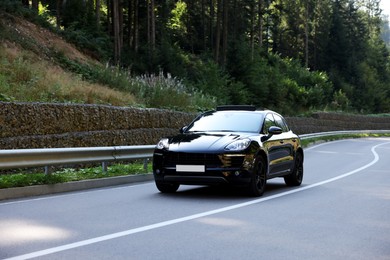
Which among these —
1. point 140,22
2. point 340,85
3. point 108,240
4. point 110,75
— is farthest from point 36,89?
point 340,85

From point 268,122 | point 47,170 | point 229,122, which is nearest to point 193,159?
point 229,122

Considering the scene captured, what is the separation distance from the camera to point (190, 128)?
12281mm

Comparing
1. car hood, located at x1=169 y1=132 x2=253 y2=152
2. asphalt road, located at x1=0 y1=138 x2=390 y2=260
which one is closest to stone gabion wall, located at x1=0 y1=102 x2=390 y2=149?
asphalt road, located at x1=0 y1=138 x2=390 y2=260

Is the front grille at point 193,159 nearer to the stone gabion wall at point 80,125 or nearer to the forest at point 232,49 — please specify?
the stone gabion wall at point 80,125

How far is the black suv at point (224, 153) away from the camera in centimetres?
1065

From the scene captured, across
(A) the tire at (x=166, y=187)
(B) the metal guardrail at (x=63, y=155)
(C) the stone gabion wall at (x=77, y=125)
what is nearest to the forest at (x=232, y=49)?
(C) the stone gabion wall at (x=77, y=125)

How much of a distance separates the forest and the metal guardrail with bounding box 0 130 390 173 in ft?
29.0

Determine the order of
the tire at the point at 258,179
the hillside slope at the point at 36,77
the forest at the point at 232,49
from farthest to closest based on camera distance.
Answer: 1. the forest at the point at 232,49
2. the hillside slope at the point at 36,77
3. the tire at the point at 258,179

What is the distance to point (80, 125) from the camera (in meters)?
16.6

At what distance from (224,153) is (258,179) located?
1.00 meters

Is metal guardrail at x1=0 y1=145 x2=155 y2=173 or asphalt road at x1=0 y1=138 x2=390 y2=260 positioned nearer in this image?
asphalt road at x1=0 y1=138 x2=390 y2=260

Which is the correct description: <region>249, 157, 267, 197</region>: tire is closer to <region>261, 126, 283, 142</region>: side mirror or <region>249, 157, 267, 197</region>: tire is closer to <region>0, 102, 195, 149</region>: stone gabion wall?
<region>261, 126, 283, 142</region>: side mirror

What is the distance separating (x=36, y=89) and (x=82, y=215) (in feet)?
35.6

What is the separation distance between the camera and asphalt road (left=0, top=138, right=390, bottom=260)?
248 inches
